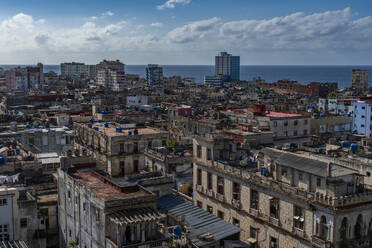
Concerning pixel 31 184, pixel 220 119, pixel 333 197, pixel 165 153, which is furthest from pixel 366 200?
pixel 220 119

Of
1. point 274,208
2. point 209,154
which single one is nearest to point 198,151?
point 209,154

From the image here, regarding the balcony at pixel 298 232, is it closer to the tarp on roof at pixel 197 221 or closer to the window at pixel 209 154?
the tarp on roof at pixel 197 221

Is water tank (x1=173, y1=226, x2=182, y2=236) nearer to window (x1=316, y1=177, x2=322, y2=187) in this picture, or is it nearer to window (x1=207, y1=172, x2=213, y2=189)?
window (x1=316, y1=177, x2=322, y2=187)

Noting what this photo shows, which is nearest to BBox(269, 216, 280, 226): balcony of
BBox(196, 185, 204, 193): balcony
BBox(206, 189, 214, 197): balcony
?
BBox(206, 189, 214, 197): balcony

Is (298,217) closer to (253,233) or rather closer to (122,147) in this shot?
(253,233)

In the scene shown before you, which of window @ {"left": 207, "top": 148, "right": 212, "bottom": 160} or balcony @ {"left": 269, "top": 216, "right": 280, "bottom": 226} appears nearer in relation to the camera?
balcony @ {"left": 269, "top": 216, "right": 280, "bottom": 226}

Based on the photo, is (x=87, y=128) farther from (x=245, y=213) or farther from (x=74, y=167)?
(x=245, y=213)
